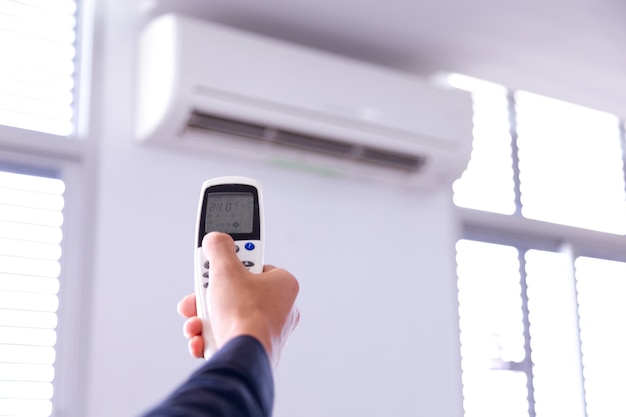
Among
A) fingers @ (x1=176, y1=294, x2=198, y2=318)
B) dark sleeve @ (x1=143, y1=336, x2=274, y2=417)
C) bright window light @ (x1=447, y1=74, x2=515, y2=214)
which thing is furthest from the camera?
bright window light @ (x1=447, y1=74, x2=515, y2=214)

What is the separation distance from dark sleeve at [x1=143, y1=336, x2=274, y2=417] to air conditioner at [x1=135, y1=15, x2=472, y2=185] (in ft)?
7.22

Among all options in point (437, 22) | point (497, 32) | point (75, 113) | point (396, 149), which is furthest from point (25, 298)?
point (497, 32)

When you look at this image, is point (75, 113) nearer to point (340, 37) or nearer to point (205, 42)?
point (205, 42)

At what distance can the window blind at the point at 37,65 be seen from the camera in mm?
2764

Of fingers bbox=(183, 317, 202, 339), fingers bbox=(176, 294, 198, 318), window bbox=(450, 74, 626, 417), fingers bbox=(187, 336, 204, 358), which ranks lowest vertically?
fingers bbox=(187, 336, 204, 358)

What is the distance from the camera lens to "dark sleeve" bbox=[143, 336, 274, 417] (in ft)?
1.53

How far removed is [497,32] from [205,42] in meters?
1.09

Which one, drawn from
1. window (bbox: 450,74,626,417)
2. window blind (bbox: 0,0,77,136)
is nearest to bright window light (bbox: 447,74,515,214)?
window (bbox: 450,74,626,417)

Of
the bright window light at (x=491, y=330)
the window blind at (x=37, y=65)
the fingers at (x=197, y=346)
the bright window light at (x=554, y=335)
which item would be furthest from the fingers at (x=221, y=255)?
the bright window light at (x=554, y=335)

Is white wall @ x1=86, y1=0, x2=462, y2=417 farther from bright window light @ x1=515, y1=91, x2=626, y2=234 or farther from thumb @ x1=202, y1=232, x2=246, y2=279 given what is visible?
thumb @ x1=202, y1=232, x2=246, y2=279

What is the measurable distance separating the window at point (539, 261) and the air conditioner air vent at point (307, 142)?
0.53 m

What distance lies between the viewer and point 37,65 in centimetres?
281

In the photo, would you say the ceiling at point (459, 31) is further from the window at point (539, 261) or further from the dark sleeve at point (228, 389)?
the dark sleeve at point (228, 389)

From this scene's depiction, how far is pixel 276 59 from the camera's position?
293cm
